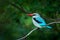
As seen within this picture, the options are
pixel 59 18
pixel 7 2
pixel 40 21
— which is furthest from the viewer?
pixel 7 2

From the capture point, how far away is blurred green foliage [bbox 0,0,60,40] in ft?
27.6

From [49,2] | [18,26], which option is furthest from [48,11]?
[18,26]

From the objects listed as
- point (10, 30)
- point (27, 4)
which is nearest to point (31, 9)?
point (27, 4)

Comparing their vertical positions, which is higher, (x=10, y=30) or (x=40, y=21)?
(x=10, y=30)

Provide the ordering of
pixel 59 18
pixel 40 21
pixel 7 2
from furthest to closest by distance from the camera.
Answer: pixel 7 2 < pixel 59 18 < pixel 40 21

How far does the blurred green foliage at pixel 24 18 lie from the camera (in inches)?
332

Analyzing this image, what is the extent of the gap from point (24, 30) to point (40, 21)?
1.21m

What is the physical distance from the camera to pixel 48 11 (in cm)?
844

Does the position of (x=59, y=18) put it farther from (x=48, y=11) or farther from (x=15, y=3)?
(x=15, y=3)

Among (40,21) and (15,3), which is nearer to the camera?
(40,21)

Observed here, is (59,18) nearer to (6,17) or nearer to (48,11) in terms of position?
(48,11)

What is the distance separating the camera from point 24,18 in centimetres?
861

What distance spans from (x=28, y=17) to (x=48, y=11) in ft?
1.31

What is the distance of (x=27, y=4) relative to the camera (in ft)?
27.8
